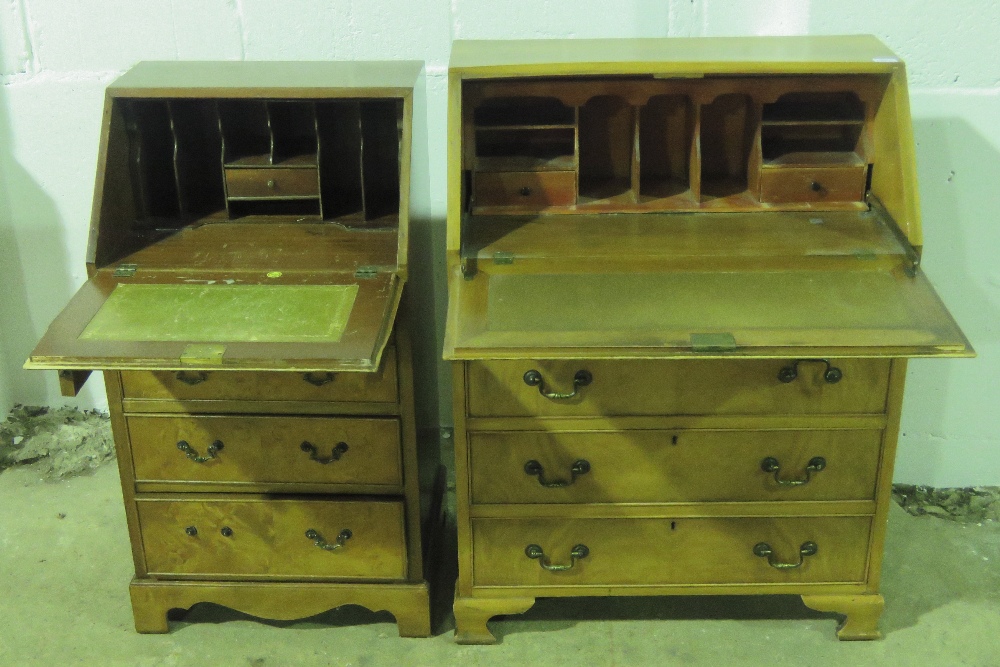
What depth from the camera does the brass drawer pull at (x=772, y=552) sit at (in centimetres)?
241

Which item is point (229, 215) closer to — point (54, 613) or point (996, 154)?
point (54, 613)

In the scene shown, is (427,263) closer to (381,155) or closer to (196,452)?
(381,155)

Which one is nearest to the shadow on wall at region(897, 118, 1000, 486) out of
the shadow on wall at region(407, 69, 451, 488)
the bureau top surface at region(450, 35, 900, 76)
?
the bureau top surface at region(450, 35, 900, 76)

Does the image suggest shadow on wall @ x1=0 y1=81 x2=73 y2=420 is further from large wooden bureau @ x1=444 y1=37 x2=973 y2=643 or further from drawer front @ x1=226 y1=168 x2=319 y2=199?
large wooden bureau @ x1=444 y1=37 x2=973 y2=643

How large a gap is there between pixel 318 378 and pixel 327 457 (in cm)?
21

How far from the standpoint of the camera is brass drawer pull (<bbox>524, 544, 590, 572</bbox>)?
2420 millimetres

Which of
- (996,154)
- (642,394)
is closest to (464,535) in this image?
(642,394)

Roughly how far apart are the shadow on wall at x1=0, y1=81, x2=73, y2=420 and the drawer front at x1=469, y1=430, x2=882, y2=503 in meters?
1.78

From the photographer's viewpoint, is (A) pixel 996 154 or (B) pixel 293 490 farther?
(A) pixel 996 154

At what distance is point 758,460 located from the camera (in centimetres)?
232

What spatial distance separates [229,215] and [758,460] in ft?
4.68

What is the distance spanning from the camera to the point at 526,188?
238 centimetres

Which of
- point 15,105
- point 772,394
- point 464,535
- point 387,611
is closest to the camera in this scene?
point 772,394

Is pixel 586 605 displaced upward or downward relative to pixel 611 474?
downward
